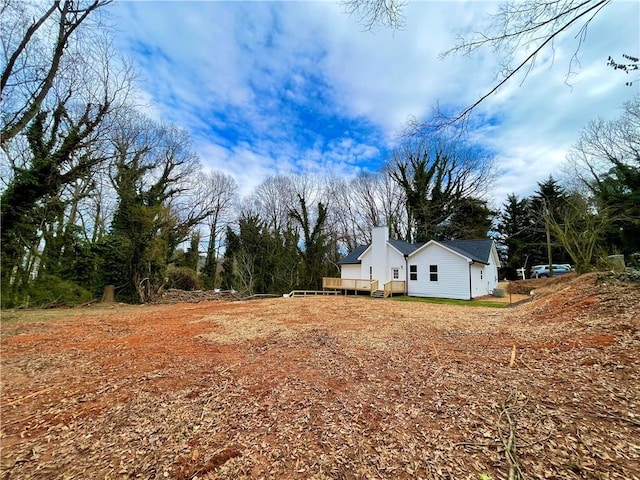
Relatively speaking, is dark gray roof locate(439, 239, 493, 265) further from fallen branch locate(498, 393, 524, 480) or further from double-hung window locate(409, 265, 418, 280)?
fallen branch locate(498, 393, 524, 480)

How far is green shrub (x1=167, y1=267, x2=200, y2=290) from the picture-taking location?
1791 cm

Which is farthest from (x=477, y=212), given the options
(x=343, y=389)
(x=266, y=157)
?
(x=343, y=389)

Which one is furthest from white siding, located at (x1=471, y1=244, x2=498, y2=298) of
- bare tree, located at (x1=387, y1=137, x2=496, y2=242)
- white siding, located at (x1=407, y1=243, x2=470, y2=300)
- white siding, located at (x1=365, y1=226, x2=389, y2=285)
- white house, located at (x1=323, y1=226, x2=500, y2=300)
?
bare tree, located at (x1=387, y1=137, x2=496, y2=242)

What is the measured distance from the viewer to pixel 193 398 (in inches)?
118

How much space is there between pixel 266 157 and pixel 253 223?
5606 millimetres

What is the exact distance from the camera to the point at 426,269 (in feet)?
58.1

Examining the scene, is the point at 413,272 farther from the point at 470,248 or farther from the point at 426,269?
the point at 470,248

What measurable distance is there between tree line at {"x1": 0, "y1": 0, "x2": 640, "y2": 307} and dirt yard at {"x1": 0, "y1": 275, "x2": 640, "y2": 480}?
11.0 feet

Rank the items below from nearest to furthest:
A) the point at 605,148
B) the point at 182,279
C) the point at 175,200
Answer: the point at 605,148 < the point at 182,279 < the point at 175,200

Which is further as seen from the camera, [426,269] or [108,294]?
[426,269]

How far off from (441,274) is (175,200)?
18.5 m

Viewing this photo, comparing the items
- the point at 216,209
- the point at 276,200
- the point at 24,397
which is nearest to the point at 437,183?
the point at 276,200

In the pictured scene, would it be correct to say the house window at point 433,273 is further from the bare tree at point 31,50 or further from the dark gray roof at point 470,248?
the bare tree at point 31,50

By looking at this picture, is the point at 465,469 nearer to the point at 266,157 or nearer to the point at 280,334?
the point at 280,334
